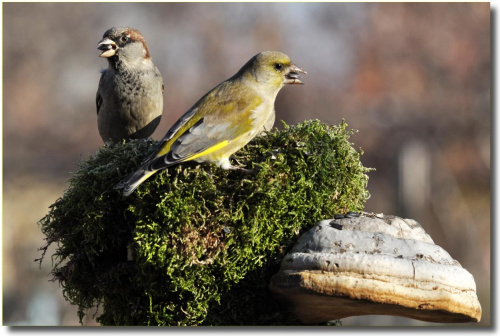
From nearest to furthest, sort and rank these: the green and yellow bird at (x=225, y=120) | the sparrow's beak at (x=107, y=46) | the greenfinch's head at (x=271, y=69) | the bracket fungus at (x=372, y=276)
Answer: the bracket fungus at (x=372, y=276) < the green and yellow bird at (x=225, y=120) < the greenfinch's head at (x=271, y=69) < the sparrow's beak at (x=107, y=46)

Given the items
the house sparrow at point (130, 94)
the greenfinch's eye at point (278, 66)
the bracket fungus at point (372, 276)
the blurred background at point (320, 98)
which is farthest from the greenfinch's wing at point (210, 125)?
the blurred background at point (320, 98)

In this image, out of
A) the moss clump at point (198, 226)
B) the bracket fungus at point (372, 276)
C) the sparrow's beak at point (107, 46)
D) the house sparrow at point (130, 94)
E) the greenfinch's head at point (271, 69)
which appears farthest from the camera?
the house sparrow at point (130, 94)

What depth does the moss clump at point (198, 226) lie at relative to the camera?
2.41m

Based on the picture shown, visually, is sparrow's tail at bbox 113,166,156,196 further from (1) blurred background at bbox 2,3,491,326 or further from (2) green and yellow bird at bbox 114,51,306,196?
(1) blurred background at bbox 2,3,491,326

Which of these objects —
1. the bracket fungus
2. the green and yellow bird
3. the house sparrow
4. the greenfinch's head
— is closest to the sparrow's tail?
the green and yellow bird

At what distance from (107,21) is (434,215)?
4.14m

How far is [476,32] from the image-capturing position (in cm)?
605

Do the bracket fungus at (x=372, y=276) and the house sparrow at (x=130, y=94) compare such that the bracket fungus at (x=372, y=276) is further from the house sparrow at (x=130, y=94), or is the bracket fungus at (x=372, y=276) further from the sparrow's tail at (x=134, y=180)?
the house sparrow at (x=130, y=94)

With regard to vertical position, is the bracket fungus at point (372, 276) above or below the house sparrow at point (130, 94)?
below

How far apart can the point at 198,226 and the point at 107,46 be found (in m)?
1.69

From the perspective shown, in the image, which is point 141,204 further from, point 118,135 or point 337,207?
point 118,135

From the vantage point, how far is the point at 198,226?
2410 mm

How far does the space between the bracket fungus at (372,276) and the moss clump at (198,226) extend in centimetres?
15

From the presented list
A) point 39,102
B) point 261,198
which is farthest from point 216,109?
point 39,102
